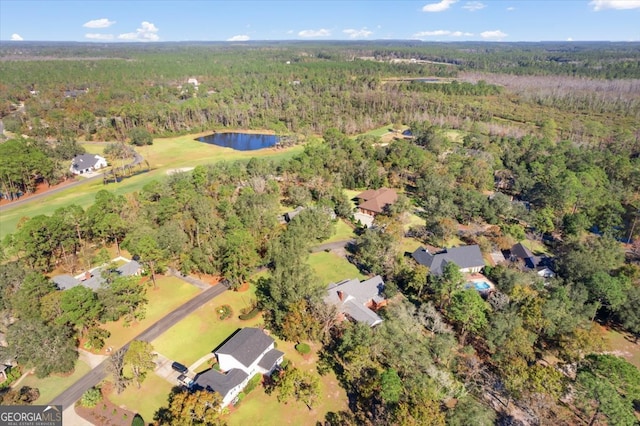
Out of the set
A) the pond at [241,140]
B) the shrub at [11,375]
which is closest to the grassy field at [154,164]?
the pond at [241,140]

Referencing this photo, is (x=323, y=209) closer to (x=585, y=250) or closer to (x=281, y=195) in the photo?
(x=281, y=195)

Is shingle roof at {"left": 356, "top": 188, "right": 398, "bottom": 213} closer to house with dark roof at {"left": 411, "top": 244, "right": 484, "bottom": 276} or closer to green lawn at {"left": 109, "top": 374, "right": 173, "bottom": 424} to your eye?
house with dark roof at {"left": 411, "top": 244, "right": 484, "bottom": 276}

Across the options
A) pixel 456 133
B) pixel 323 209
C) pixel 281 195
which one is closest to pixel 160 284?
pixel 323 209

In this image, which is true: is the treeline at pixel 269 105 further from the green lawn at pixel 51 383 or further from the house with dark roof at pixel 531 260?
the green lawn at pixel 51 383

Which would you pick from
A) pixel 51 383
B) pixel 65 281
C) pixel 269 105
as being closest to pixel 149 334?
pixel 51 383

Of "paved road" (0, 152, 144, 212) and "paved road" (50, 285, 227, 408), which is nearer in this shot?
"paved road" (50, 285, 227, 408)

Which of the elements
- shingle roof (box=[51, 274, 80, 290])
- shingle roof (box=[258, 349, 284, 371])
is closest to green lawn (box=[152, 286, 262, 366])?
shingle roof (box=[258, 349, 284, 371])

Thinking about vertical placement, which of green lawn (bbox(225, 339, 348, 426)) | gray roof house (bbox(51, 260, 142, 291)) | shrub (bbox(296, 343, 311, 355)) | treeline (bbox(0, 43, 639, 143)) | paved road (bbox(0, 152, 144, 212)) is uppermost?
treeline (bbox(0, 43, 639, 143))
